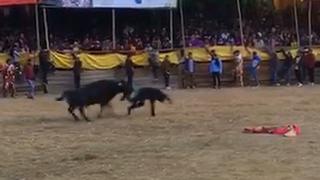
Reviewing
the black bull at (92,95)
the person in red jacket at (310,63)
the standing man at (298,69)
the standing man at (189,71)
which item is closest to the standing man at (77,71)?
the standing man at (189,71)

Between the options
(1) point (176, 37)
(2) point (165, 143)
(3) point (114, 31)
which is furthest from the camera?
(1) point (176, 37)

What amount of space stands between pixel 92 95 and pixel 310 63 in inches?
569

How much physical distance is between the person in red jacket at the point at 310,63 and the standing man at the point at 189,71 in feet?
13.8

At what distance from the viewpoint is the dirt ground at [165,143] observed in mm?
12367

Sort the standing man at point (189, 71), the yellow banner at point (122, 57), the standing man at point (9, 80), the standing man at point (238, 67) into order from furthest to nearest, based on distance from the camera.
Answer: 1. the standing man at point (238, 67)
2. the standing man at point (189, 71)
3. the yellow banner at point (122, 57)
4. the standing man at point (9, 80)

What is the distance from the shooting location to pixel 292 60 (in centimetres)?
3362

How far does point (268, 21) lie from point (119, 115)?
17.9 meters

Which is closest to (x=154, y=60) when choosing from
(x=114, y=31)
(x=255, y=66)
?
(x=114, y=31)

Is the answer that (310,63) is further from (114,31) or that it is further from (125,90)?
(125,90)

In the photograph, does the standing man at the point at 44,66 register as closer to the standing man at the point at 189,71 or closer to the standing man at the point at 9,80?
the standing man at the point at 9,80

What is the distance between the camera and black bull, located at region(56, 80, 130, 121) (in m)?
20.2

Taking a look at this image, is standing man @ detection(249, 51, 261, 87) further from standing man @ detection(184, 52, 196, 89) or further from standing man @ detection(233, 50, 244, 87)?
standing man @ detection(184, 52, 196, 89)

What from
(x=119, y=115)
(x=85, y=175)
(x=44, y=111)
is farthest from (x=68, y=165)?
(x=44, y=111)

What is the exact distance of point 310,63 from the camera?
3297cm
